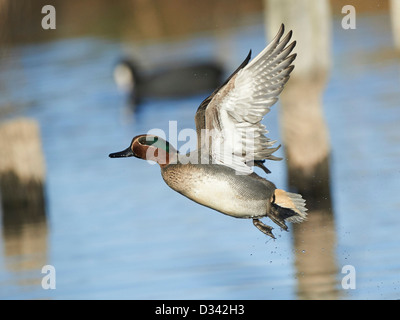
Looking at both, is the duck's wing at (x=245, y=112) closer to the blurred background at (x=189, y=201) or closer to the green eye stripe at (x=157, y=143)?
the green eye stripe at (x=157, y=143)

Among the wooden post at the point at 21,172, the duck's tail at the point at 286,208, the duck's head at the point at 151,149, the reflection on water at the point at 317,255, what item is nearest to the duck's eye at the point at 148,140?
the duck's head at the point at 151,149

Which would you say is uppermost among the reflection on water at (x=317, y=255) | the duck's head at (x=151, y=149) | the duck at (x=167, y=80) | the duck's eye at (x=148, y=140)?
the duck at (x=167, y=80)

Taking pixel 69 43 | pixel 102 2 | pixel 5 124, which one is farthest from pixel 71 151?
pixel 102 2

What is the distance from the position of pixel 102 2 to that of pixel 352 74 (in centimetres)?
1117

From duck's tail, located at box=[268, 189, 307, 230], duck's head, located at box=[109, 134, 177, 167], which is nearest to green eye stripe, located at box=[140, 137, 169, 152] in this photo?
duck's head, located at box=[109, 134, 177, 167]

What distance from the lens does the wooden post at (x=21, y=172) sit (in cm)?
778

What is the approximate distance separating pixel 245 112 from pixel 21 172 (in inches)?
172

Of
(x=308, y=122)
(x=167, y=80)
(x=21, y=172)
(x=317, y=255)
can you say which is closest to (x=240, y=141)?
(x=317, y=255)

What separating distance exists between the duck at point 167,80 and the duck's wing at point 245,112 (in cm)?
963

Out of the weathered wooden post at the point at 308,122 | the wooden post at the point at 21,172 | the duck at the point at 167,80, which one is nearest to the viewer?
the weathered wooden post at the point at 308,122

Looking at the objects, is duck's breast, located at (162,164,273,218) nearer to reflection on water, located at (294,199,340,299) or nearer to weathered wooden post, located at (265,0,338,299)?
reflection on water, located at (294,199,340,299)

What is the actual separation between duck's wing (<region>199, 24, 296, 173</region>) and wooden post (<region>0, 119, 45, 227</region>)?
13.8ft

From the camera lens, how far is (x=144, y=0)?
24.5 metres

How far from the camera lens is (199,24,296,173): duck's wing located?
3.79m
